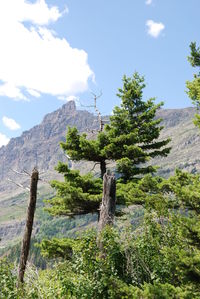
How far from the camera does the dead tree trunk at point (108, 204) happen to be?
13486 millimetres

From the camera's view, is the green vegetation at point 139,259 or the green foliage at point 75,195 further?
the green foliage at point 75,195

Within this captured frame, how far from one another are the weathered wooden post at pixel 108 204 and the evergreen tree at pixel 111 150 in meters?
4.28

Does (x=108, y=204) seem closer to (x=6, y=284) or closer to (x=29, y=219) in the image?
(x=29, y=219)

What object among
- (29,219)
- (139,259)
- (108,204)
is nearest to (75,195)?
(29,219)

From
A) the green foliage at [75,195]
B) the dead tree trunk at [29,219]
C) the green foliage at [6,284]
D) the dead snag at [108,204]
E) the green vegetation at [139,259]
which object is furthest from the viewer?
the green foliage at [75,195]

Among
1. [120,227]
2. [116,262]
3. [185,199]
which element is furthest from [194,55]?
[116,262]

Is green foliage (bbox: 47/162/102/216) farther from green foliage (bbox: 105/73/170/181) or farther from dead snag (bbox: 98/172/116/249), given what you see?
dead snag (bbox: 98/172/116/249)

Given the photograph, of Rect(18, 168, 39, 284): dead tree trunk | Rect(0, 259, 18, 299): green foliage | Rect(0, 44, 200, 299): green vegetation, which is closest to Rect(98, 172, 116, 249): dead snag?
Rect(0, 44, 200, 299): green vegetation

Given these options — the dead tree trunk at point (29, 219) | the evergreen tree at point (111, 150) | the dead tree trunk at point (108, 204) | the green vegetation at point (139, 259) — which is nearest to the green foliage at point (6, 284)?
the green vegetation at point (139, 259)

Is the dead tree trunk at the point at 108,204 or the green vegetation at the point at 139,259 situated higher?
the dead tree trunk at the point at 108,204

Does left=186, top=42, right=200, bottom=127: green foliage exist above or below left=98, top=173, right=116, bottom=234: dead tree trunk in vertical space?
above

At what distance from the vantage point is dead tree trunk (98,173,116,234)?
13.5m

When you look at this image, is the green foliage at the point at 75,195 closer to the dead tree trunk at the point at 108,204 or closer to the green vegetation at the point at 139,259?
the green vegetation at the point at 139,259

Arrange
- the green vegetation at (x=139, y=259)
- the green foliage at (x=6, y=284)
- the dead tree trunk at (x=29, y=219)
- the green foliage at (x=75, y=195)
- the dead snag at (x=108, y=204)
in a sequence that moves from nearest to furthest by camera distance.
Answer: the green vegetation at (x=139, y=259)
the green foliage at (x=6, y=284)
the dead snag at (x=108, y=204)
the dead tree trunk at (x=29, y=219)
the green foliage at (x=75, y=195)
